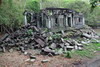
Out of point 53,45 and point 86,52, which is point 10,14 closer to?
point 53,45

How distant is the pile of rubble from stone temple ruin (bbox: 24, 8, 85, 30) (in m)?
2.75

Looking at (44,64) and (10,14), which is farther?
(10,14)

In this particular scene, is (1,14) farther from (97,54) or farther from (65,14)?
(97,54)

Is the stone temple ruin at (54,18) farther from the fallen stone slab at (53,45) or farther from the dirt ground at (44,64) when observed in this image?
the dirt ground at (44,64)

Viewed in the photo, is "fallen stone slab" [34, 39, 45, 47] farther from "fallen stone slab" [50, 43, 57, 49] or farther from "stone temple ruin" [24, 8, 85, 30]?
"stone temple ruin" [24, 8, 85, 30]

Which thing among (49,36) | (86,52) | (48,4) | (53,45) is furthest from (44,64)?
(48,4)

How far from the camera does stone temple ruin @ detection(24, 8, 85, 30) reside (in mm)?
16984

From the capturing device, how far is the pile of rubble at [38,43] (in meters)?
11.6

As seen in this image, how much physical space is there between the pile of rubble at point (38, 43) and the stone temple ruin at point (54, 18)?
275 centimetres

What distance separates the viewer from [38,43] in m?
12.5

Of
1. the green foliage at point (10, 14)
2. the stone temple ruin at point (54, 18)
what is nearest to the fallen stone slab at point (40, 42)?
the stone temple ruin at point (54, 18)

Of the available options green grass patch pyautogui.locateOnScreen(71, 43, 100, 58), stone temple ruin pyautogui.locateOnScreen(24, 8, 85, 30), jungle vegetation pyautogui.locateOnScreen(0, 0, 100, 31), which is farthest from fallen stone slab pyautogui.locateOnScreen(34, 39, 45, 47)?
jungle vegetation pyautogui.locateOnScreen(0, 0, 100, 31)

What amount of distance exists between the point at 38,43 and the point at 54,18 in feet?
19.4

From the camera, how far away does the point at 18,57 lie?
408 inches
